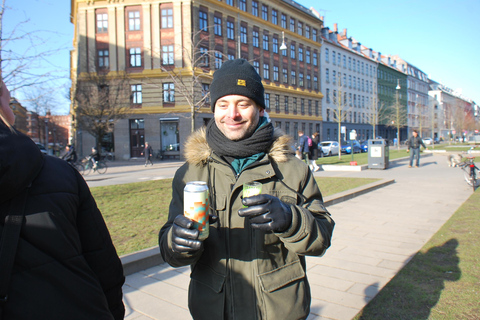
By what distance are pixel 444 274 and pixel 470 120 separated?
271 ft

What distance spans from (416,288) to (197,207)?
3.31m

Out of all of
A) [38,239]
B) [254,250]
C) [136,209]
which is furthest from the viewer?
[136,209]

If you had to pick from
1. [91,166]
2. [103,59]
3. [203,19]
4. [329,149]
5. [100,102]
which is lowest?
[91,166]

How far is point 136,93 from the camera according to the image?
31688mm

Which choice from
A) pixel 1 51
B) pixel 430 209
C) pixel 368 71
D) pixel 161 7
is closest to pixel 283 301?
pixel 430 209

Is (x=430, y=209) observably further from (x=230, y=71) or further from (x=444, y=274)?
(x=230, y=71)

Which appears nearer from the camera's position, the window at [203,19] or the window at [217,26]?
the window at [203,19]

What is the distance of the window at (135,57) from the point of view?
103 ft

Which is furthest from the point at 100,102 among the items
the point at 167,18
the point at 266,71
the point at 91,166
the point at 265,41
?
the point at 265,41

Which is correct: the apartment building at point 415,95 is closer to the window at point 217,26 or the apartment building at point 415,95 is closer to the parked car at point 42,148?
the window at point 217,26

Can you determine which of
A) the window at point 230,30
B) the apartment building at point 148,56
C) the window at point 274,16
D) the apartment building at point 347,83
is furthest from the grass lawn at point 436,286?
the apartment building at point 347,83

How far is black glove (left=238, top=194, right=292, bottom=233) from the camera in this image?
1.47 m

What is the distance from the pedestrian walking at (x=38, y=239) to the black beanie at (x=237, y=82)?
3.00 feet

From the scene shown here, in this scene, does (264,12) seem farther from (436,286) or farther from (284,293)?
(284,293)
